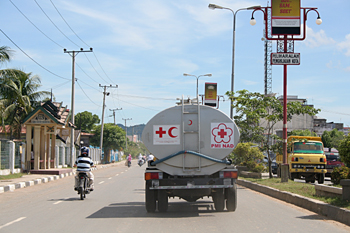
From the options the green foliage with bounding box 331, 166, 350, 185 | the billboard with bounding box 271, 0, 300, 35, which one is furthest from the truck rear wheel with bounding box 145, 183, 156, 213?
the billboard with bounding box 271, 0, 300, 35

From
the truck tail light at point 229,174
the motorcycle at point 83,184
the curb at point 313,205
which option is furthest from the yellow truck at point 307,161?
the truck tail light at point 229,174

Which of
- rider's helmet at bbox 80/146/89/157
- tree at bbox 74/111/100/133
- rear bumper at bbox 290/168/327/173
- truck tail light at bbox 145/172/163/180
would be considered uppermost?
tree at bbox 74/111/100/133

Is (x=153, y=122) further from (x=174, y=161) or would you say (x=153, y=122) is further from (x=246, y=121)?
(x=246, y=121)

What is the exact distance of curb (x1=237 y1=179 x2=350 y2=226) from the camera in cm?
913

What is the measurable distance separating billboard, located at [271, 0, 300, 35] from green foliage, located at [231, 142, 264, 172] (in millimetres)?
8780

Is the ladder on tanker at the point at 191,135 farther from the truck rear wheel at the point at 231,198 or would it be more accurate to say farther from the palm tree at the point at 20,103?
the palm tree at the point at 20,103

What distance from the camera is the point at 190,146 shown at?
10.2 meters

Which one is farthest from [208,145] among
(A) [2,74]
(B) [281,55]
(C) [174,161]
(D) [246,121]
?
(A) [2,74]

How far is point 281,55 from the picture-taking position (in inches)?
693

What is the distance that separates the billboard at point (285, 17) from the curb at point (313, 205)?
6.70 metres

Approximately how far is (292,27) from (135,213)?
37.8ft

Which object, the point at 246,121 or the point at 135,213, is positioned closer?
the point at 135,213

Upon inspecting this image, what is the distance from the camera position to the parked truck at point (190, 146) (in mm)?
10172

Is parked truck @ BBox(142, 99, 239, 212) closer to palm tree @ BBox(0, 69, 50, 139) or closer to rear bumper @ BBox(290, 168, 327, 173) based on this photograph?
rear bumper @ BBox(290, 168, 327, 173)
